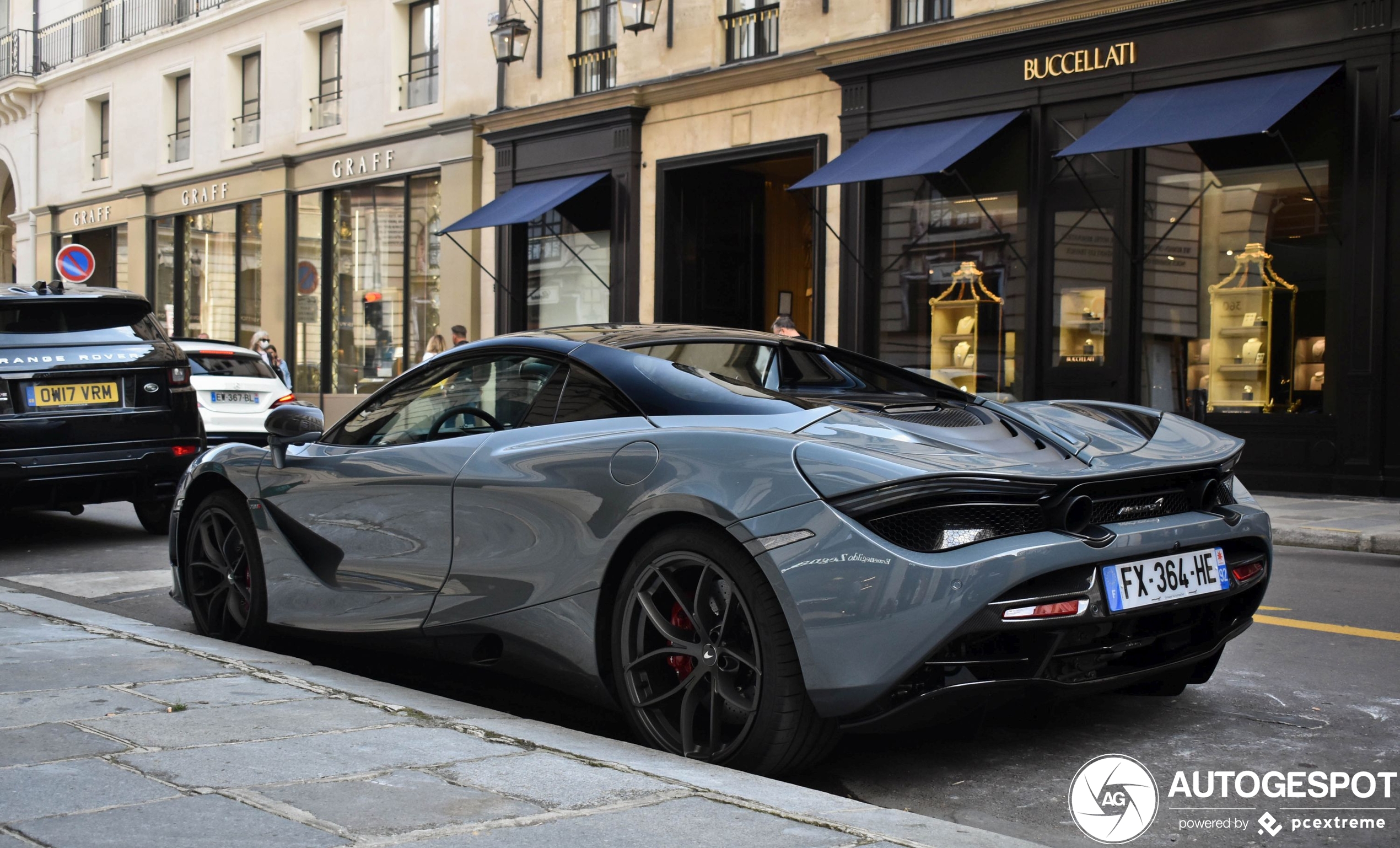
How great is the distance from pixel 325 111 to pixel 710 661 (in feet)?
77.9

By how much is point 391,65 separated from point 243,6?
503 centimetres

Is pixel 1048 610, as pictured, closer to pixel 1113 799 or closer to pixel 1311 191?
pixel 1113 799

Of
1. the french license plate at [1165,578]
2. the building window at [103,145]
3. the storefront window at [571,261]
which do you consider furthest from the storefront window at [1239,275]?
the building window at [103,145]

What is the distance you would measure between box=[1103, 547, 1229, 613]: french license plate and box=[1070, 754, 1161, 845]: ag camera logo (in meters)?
0.47

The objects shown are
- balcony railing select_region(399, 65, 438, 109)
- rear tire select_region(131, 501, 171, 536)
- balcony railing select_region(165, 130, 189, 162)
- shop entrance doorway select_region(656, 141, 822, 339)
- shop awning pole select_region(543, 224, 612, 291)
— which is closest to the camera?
rear tire select_region(131, 501, 171, 536)

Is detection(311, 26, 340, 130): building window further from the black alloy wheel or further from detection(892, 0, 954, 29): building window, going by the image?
the black alloy wheel

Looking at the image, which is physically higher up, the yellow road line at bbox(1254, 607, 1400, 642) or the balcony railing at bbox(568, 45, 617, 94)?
the balcony railing at bbox(568, 45, 617, 94)

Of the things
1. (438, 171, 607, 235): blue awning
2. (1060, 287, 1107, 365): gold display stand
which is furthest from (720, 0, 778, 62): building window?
(1060, 287, 1107, 365): gold display stand

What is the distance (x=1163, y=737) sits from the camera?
409 cm

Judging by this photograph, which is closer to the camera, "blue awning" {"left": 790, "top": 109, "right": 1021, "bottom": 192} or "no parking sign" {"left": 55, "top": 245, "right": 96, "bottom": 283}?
"blue awning" {"left": 790, "top": 109, "right": 1021, "bottom": 192}

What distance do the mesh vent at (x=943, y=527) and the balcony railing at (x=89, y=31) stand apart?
88.6 ft

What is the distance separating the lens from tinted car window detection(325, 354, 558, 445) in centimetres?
445

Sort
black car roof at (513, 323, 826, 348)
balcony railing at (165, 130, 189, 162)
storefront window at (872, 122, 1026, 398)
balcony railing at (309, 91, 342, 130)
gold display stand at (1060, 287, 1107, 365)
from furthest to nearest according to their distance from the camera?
balcony railing at (165, 130, 189, 162) → balcony railing at (309, 91, 342, 130) → storefront window at (872, 122, 1026, 398) → gold display stand at (1060, 287, 1107, 365) → black car roof at (513, 323, 826, 348)

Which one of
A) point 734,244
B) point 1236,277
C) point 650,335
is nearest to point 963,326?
point 1236,277
